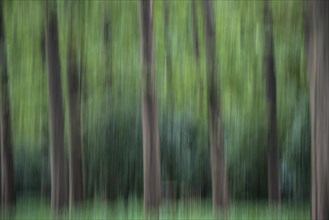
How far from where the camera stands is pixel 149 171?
1436 centimetres

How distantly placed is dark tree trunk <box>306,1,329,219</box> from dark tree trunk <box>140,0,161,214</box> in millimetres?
5299

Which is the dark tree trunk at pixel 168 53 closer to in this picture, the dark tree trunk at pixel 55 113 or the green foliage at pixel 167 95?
the green foliage at pixel 167 95

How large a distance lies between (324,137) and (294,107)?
1021cm

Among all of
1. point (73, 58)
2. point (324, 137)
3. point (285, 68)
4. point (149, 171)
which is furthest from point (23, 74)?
point (324, 137)

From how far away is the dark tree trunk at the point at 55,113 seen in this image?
15.2m

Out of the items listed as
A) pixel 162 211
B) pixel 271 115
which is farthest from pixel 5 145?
pixel 271 115

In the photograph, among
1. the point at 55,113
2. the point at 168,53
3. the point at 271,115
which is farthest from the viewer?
the point at 168,53

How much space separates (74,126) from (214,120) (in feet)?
15.3

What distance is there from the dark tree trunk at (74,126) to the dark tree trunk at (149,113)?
118 inches

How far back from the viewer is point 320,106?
375 inches

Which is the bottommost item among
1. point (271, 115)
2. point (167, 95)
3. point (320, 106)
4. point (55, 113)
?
point (271, 115)

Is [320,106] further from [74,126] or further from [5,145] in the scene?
[5,145]

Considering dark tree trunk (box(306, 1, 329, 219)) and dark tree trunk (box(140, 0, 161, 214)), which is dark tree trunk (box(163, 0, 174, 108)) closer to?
dark tree trunk (box(140, 0, 161, 214))

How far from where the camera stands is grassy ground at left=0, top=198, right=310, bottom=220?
13906 millimetres
